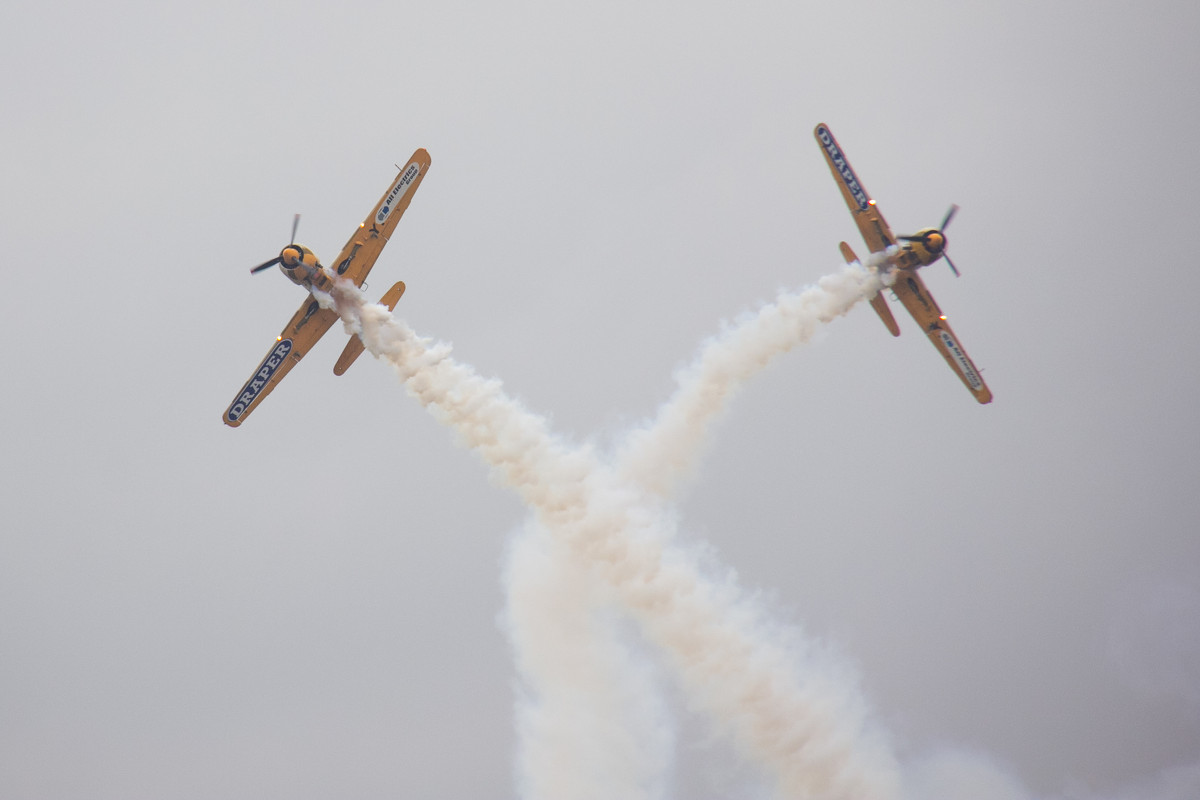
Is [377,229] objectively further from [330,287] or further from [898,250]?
[898,250]

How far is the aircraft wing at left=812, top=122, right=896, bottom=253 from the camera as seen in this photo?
76812 mm

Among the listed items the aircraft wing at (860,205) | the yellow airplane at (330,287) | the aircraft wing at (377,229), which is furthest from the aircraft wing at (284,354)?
the aircraft wing at (860,205)

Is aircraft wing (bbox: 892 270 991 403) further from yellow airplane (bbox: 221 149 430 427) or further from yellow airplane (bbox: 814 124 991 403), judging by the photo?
yellow airplane (bbox: 221 149 430 427)

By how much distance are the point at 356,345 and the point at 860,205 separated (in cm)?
1631

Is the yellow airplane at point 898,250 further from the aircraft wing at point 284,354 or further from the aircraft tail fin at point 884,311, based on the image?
the aircraft wing at point 284,354

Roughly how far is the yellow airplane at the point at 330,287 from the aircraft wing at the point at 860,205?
1293 cm

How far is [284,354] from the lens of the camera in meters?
77.0

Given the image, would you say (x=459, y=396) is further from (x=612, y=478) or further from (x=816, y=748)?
(x=816, y=748)

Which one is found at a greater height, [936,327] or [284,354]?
[936,327]

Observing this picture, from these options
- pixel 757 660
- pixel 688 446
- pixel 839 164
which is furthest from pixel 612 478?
pixel 839 164

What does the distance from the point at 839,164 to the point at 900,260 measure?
12.0ft

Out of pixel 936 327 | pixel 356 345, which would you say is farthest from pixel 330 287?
pixel 936 327

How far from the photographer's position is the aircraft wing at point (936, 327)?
7775 cm

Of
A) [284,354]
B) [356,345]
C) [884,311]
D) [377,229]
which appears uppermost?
[884,311]
